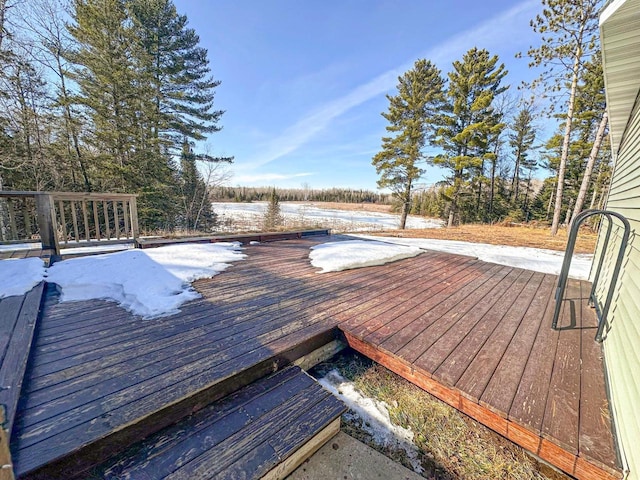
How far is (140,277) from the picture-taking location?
2.54 metres

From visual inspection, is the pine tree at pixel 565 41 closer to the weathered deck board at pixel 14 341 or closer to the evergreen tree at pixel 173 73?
the evergreen tree at pixel 173 73

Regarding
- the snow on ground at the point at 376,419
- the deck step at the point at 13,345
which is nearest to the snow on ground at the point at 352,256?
the snow on ground at the point at 376,419

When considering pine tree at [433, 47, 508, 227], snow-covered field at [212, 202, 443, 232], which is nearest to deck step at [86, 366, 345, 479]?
snow-covered field at [212, 202, 443, 232]

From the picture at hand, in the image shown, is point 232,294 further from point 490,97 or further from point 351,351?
point 490,97

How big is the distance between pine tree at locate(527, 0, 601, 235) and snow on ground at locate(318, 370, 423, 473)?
1179cm

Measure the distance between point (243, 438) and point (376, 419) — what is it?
781mm

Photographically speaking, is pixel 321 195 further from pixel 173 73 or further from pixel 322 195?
pixel 173 73

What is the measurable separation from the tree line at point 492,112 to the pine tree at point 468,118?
0.13 feet

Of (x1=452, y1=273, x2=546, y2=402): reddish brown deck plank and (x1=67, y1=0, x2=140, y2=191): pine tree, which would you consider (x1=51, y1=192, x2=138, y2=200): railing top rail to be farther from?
(x1=67, y1=0, x2=140, y2=191): pine tree

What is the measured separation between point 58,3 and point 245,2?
549 cm

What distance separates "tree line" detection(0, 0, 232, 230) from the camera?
6.86 m

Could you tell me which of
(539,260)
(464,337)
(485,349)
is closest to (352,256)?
(464,337)

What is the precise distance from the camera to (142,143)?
845 centimetres

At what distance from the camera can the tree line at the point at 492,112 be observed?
804cm
